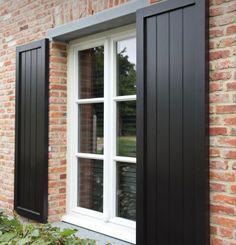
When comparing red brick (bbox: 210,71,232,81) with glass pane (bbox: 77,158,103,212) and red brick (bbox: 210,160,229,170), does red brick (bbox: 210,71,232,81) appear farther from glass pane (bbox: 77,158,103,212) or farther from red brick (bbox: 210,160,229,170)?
glass pane (bbox: 77,158,103,212)

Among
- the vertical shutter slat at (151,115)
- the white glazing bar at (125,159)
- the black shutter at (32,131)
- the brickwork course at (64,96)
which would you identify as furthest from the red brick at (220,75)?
the black shutter at (32,131)

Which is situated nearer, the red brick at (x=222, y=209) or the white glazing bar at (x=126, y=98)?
the red brick at (x=222, y=209)

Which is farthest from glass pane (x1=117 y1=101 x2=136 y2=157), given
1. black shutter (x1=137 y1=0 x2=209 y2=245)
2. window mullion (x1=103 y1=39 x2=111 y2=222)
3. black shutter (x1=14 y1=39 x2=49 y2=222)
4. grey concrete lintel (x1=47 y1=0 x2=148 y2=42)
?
black shutter (x1=14 y1=39 x2=49 y2=222)

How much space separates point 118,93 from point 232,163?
58.4 inches

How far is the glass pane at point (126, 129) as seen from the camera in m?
3.43

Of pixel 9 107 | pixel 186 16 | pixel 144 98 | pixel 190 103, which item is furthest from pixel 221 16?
pixel 9 107

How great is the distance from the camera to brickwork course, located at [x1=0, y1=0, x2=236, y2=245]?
8.11 feet

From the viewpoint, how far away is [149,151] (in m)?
2.89

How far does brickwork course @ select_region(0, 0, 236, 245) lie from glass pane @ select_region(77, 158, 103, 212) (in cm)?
21

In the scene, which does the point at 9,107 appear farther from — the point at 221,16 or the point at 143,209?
the point at 221,16

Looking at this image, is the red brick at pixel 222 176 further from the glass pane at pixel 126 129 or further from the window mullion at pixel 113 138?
the window mullion at pixel 113 138

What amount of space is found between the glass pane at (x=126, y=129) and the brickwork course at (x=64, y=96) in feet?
2.56

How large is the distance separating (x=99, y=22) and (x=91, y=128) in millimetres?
1104

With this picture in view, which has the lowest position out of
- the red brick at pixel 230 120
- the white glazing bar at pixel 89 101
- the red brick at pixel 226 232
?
the red brick at pixel 226 232
